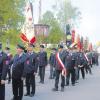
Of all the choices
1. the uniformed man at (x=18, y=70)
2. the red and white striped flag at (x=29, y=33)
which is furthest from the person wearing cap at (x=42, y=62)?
the uniformed man at (x=18, y=70)

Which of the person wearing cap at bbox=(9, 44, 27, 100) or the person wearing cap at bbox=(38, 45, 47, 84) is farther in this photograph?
the person wearing cap at bbox=(38, 45, 47, 84)

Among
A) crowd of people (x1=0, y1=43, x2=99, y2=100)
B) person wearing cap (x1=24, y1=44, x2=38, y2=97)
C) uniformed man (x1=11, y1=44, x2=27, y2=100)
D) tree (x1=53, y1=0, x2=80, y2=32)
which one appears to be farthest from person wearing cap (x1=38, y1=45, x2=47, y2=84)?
tree (x1=53, y1=0, x2=80, y2=32)

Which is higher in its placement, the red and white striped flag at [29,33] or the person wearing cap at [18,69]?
the red and white striped flag at [29,33]

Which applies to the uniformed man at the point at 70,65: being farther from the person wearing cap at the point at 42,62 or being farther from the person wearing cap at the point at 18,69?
the person wearing cap at the point at 18,69

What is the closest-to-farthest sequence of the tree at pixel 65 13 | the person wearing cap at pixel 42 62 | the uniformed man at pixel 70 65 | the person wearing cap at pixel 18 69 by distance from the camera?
the person wearing cap at pixel 18 69
the uniformed man at pixel 70 65
the person wearing cap at pixel 42 62
the tree at pixel 65 13

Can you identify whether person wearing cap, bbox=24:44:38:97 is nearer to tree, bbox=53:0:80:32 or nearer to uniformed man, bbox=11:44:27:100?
uniformed man, bbox=11:44:27:100

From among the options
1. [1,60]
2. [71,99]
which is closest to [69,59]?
[71,99]

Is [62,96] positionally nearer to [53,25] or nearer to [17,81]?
[17,81]

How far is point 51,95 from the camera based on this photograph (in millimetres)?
18484

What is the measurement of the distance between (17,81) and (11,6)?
52.2ft

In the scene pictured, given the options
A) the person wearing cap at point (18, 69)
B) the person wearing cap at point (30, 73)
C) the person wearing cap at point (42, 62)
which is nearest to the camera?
the person wearing cap at point (18, 69)

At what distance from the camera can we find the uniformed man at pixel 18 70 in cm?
1492

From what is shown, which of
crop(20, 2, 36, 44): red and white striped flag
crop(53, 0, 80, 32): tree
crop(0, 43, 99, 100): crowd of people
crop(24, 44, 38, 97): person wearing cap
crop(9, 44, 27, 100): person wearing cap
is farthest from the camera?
crop(53, 0, 80, 32): tree

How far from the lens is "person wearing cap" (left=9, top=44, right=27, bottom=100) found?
14.9 m
